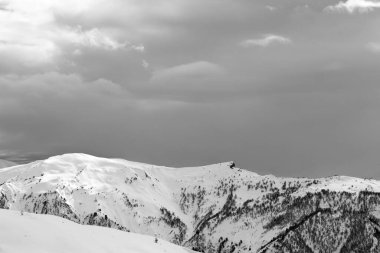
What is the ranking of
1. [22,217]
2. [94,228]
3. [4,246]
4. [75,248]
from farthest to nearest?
[94,228] → [22,217] → [75,248] → [4,246]

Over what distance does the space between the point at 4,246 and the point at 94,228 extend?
1732 centimetres

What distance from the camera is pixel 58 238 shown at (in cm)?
5919

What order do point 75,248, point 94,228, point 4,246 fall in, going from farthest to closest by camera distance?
1. point 94,228
2. point 75,248
3. point 4,246

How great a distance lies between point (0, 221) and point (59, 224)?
24.2ft

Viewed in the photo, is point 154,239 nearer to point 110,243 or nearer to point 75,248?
point 110,243

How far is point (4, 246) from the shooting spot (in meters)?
54.0

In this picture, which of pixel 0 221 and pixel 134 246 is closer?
pixel 0 221

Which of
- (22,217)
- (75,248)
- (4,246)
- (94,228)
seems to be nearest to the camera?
(4,246)

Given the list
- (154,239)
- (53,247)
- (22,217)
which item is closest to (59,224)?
(22,217)

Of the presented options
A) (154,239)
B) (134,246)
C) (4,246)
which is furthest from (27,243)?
(154,239)

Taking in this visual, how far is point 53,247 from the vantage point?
56.8m

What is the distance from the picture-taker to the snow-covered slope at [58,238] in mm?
55844

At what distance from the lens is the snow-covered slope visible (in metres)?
55.8

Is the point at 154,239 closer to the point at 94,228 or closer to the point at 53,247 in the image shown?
Result: the point at 94,228
